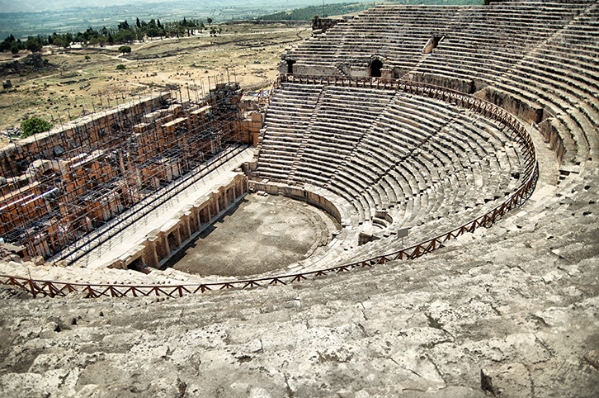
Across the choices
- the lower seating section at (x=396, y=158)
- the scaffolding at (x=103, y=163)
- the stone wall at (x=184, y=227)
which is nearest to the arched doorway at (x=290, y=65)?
the lower seating section at (x=396, y=158)

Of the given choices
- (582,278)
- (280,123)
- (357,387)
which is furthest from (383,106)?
(357,387)

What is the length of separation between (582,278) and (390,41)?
2614cm

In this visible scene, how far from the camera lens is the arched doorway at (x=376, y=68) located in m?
29.5

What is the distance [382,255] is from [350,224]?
9.48 meters

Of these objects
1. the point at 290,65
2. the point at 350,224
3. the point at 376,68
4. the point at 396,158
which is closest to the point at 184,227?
the point at 350,224

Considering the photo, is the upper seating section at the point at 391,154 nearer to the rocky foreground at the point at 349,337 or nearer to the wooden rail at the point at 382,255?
the wooden rail at the point at 382,255

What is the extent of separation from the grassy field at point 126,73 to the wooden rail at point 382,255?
21.7m

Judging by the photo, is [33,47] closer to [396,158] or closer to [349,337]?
[396,158]

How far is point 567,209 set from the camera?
11102mm

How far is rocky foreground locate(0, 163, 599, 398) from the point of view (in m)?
5.17

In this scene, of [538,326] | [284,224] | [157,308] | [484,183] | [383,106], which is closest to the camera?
[538,326]

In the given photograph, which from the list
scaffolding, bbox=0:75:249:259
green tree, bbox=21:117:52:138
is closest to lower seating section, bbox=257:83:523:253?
scaffolding, bbox=0:75:249:259

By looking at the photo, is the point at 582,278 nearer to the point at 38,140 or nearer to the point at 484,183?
the point at 484,183

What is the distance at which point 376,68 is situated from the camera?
1179 inches
